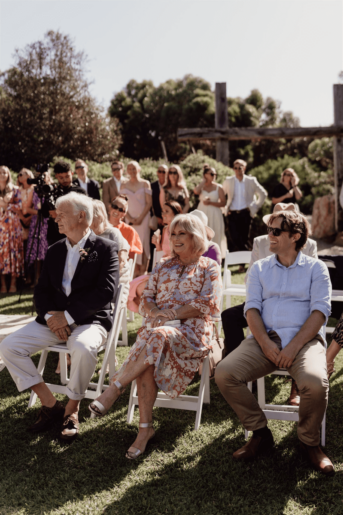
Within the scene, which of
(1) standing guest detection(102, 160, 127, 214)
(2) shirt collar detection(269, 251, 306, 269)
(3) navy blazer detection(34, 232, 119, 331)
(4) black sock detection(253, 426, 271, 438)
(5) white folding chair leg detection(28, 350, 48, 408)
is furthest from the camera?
(1) standing guest detection(102, 160, 127, 214)

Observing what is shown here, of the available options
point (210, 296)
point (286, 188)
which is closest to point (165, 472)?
point (210, 296)

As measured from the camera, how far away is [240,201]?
9492mm

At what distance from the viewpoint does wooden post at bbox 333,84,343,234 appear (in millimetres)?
11555

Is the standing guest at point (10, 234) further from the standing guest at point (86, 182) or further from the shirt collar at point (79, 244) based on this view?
the shirt collar at point (79, 244)

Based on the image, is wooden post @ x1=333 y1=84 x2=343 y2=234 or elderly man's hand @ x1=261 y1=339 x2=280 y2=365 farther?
wooden post @ x1=333 y1=84 x2=343 y2=234

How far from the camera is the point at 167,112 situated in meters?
28.6

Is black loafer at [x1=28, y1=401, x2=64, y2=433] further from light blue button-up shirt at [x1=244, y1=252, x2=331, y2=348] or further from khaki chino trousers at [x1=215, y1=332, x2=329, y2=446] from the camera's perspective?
light blue button-up shirt at [x1=244, y1=252, x2=331, y2=348]

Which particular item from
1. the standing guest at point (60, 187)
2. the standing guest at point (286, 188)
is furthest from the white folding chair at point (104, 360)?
the standing guest at point (286, 188)

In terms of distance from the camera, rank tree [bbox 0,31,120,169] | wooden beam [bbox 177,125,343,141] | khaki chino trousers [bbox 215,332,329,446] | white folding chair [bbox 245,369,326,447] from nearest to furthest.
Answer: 1. khaki chino trousers [bbox 215,332,329,446]
2. white folding chair [bbox 245,369,326,447]
3. wooden beam [bbox 177,125,343,141]
4. tree [bbox 0,31,120,169]

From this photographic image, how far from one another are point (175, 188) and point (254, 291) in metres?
4.93

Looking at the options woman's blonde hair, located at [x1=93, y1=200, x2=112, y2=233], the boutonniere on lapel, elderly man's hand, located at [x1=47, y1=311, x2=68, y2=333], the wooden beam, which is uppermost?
the wooden beam

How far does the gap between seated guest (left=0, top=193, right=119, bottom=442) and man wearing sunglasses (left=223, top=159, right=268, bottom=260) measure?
575 centimetres

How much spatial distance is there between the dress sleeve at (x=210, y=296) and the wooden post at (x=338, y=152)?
908 cm

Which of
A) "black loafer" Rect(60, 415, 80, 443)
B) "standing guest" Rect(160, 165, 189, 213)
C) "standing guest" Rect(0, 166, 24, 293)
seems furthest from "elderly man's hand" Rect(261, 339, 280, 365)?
"standing guest" Rect(0, 166, 24, 293)
